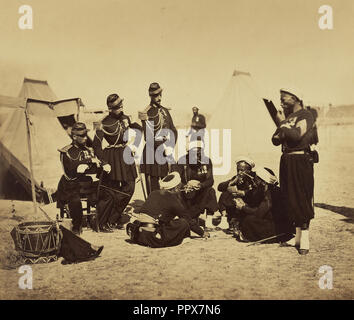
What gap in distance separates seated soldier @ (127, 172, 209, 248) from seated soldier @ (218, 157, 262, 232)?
1.86 feet

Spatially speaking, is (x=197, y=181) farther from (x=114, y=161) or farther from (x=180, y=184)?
(x=114, y=161)

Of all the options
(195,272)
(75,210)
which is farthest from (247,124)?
(195,272)

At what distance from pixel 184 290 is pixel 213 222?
1648mm

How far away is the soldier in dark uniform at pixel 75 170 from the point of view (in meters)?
6.34

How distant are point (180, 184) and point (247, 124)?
3.38 metres

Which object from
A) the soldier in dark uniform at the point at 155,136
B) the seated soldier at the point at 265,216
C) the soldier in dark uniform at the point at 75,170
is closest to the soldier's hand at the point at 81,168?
the soldier in dark uniform at the point at 75,170

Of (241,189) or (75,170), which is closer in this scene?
(241,189)

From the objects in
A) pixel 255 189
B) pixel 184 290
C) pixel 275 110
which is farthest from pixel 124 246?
pixel 275 110

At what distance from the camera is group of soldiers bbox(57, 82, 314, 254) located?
19.0 feet

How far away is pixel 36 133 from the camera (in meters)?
7.65

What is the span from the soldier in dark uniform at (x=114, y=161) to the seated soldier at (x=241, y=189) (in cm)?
146

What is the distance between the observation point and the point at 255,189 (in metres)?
6.04

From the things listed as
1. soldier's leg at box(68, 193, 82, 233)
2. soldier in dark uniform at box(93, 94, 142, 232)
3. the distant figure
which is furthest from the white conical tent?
soldier's leg at box(68, 193, 82, 233)
